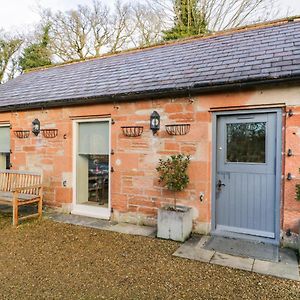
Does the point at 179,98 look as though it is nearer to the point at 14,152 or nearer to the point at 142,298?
the point at 142,298

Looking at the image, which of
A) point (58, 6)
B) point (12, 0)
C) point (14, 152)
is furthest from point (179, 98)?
point (58, 6)

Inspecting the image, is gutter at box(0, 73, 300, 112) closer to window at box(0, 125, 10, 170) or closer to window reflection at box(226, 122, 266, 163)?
window reflection at box(226, 122, 266, 163)

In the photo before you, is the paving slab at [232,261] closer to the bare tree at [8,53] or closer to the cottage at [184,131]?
the cottage at [184,131]

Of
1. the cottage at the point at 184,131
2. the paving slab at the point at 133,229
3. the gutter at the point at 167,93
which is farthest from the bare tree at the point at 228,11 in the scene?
the paving slab at the point at 133,229

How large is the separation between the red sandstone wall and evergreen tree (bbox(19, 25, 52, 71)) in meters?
13.9

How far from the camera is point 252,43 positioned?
20.1ft

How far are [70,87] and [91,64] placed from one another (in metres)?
1.89

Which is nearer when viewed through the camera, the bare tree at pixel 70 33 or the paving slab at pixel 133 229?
the paving slab at pixel 133 229

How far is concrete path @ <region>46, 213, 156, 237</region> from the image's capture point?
5.47 meters

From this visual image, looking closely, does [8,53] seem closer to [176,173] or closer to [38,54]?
[38,54]

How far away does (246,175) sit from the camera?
5.02 m

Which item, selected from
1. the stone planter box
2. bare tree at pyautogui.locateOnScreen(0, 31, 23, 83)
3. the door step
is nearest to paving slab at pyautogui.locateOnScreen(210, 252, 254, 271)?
the door step

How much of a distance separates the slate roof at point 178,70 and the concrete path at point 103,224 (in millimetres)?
2918

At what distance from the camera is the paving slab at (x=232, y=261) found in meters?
3.85
